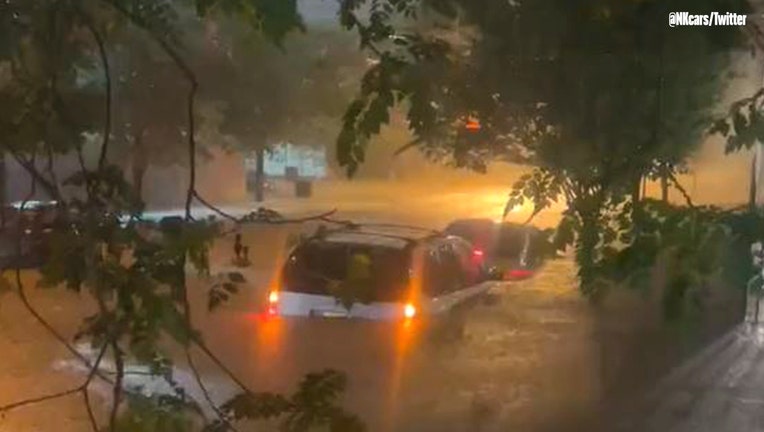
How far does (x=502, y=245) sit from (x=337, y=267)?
295 millimetres

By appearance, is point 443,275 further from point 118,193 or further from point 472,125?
point 118,193

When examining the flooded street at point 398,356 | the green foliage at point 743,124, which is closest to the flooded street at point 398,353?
the flooded street at point 398,356

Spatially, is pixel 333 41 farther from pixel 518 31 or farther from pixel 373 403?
pixel 373 403

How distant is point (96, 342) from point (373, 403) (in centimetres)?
47

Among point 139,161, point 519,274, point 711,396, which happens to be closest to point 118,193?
point 139,161

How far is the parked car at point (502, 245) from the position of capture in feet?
5.64

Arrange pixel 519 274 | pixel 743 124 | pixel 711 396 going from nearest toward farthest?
1. pixel 743 124
2. pixel 519 274
3. pixel 711 396

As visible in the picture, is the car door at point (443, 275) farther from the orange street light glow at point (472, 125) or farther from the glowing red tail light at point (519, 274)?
the orange street light glow at point (472, 125)

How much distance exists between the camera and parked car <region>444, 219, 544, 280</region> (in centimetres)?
172

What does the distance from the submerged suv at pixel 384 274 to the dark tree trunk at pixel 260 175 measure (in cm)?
10

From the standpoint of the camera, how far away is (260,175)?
1720mm

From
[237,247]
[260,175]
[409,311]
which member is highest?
[260,175]

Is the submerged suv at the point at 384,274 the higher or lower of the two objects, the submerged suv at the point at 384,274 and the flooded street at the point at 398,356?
the higher

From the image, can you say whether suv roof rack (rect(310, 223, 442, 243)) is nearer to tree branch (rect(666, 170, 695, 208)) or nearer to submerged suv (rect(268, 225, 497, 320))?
submerged suv (rect(268, 225, 497, 320))
